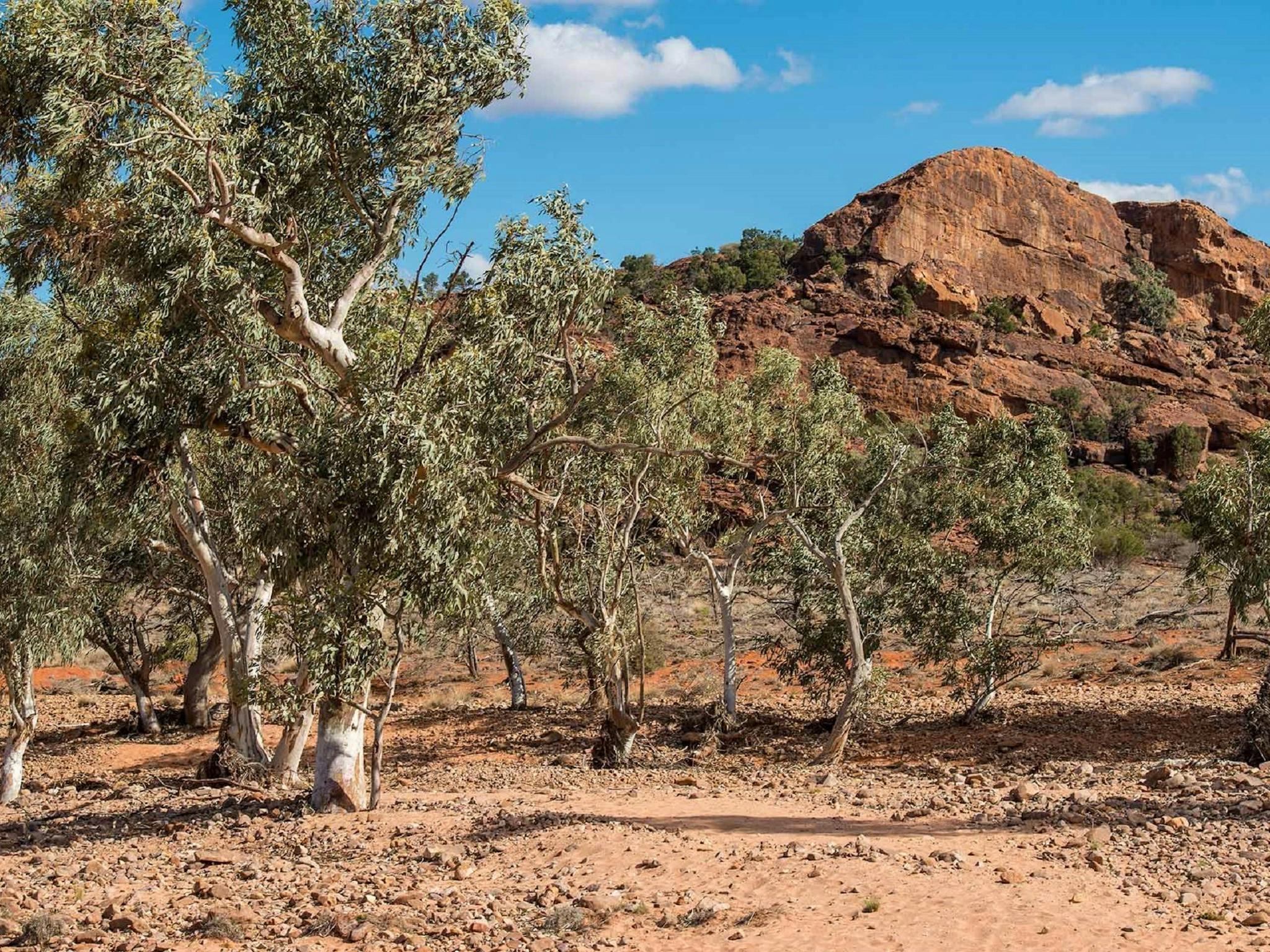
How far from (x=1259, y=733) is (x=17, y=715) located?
13445 mm

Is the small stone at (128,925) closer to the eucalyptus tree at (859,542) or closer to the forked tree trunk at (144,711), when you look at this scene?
the eucalyptus tree at (859,542)

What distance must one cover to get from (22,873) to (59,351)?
6.97 m

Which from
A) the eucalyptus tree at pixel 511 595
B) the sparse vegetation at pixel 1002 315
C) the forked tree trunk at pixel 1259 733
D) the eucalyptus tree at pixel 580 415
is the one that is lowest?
the forked tree trunk at pixel 1259 733

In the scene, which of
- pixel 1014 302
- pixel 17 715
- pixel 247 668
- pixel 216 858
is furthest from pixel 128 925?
pixel 1014 302

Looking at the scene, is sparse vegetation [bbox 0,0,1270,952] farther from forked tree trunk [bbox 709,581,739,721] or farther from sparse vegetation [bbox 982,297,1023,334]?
sparse vegetation [bbox 982,297,1023,334]

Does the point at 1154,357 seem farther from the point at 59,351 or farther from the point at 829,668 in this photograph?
the point at 59,351

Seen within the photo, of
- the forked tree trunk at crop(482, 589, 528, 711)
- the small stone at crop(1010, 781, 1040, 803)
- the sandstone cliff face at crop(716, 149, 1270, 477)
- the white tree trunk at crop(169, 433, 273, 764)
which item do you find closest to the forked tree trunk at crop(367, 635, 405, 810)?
the white tree trunk at crop(169, 433, 273, 764)

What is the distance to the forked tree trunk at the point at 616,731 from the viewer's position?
46.1 feet

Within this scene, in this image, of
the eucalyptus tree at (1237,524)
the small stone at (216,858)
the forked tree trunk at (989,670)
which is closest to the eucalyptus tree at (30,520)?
the small stone at (216,858)

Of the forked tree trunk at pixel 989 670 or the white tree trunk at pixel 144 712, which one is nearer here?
the forked tree trunk at pixel 989 670

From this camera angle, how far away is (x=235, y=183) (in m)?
10.5

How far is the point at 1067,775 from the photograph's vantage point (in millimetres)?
12219

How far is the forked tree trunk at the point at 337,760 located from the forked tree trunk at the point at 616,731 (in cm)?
344

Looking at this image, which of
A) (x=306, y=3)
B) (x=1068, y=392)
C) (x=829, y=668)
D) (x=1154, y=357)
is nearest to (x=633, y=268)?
(x=1068, y=392)
